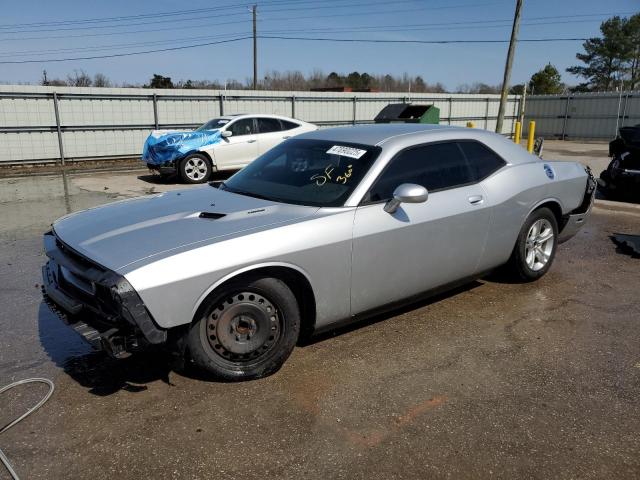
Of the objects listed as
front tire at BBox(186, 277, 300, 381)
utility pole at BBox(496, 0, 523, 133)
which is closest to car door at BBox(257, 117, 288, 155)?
front tire at BBox(186, 277, 300, 381)

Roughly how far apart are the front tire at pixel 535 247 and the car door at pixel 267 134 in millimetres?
8562

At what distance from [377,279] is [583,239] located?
178 inches

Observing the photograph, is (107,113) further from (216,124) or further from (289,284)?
(289,284)

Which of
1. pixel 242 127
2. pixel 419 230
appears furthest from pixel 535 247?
pixel 242 127

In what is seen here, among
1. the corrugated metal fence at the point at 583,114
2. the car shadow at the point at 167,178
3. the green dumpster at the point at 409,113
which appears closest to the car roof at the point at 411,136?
the car shadow at the point at 167,178

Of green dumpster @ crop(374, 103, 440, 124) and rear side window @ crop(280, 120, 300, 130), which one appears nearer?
rear side window @ crop(280, 120, 300, 130)

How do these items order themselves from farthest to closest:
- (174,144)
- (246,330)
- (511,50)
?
Result: (511,50) < (174,144) < (246,330)

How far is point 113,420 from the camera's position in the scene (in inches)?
117

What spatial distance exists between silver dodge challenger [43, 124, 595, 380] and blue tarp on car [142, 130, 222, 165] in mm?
7618

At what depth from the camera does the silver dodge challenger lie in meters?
2.96

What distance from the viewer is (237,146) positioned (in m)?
12.5

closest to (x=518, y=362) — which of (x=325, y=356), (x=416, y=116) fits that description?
(x=325, y=356)

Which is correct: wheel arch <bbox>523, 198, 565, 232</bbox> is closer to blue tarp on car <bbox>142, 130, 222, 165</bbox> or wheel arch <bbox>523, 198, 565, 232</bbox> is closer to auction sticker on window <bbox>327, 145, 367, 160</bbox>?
auction sticker on window <bbox>327, 145, 367, 160</bbox>

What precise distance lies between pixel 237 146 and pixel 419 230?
9.26m
